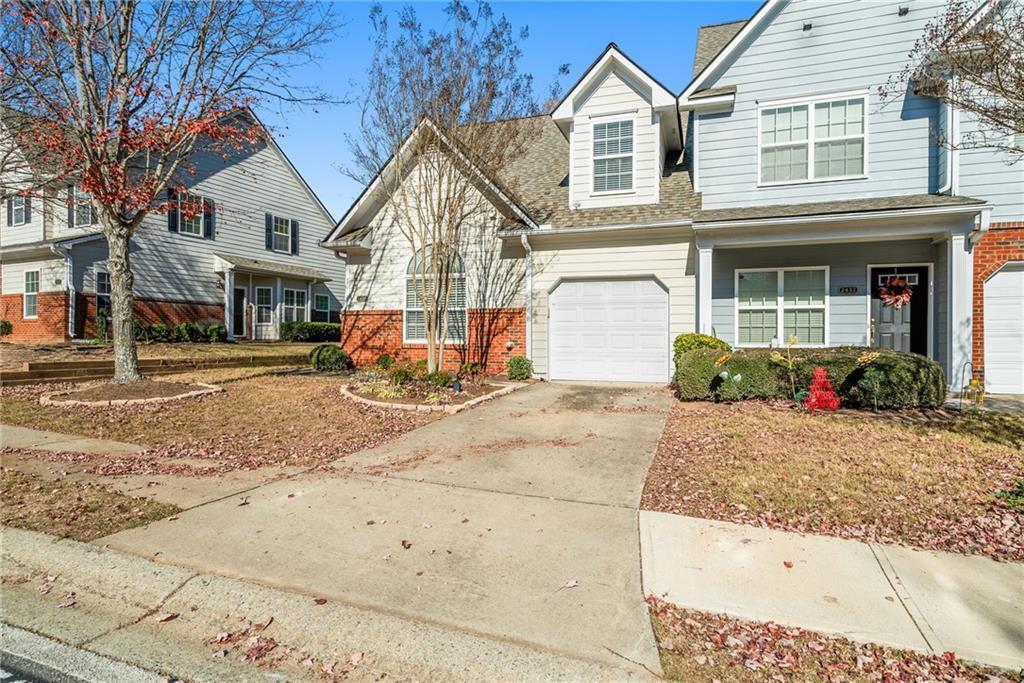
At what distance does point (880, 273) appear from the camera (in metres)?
11.3

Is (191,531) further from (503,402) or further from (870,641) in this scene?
(503,402)

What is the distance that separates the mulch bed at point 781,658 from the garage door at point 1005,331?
1048 centimetres

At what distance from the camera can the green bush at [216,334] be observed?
69.9 feet

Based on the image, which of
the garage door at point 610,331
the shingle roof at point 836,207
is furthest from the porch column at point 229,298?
the shingle roof at point 836,207

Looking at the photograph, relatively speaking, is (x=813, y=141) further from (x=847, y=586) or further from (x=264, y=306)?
(x=264, y=306)

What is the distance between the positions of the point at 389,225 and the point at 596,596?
41.0 feet

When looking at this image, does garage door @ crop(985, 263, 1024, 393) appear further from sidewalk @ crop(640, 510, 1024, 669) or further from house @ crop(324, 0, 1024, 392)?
sidewalk @ crop(640, 510, 1024, 669)

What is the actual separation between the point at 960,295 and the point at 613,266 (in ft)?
20.9

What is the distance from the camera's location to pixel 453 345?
13.8 meters

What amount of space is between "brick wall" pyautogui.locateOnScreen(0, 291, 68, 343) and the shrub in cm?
1607

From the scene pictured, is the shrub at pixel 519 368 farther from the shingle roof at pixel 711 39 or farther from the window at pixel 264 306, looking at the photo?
the window at pixel 264 306

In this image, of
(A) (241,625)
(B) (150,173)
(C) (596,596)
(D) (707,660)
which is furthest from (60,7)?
(D) (707,660)

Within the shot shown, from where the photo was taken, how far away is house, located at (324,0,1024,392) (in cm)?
1035

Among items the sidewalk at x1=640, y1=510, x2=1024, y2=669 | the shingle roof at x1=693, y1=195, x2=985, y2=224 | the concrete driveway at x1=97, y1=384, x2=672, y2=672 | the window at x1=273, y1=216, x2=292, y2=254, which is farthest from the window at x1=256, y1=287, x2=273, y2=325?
the sidewalk at x1=640, y1=510, x2=1024, y2=669
